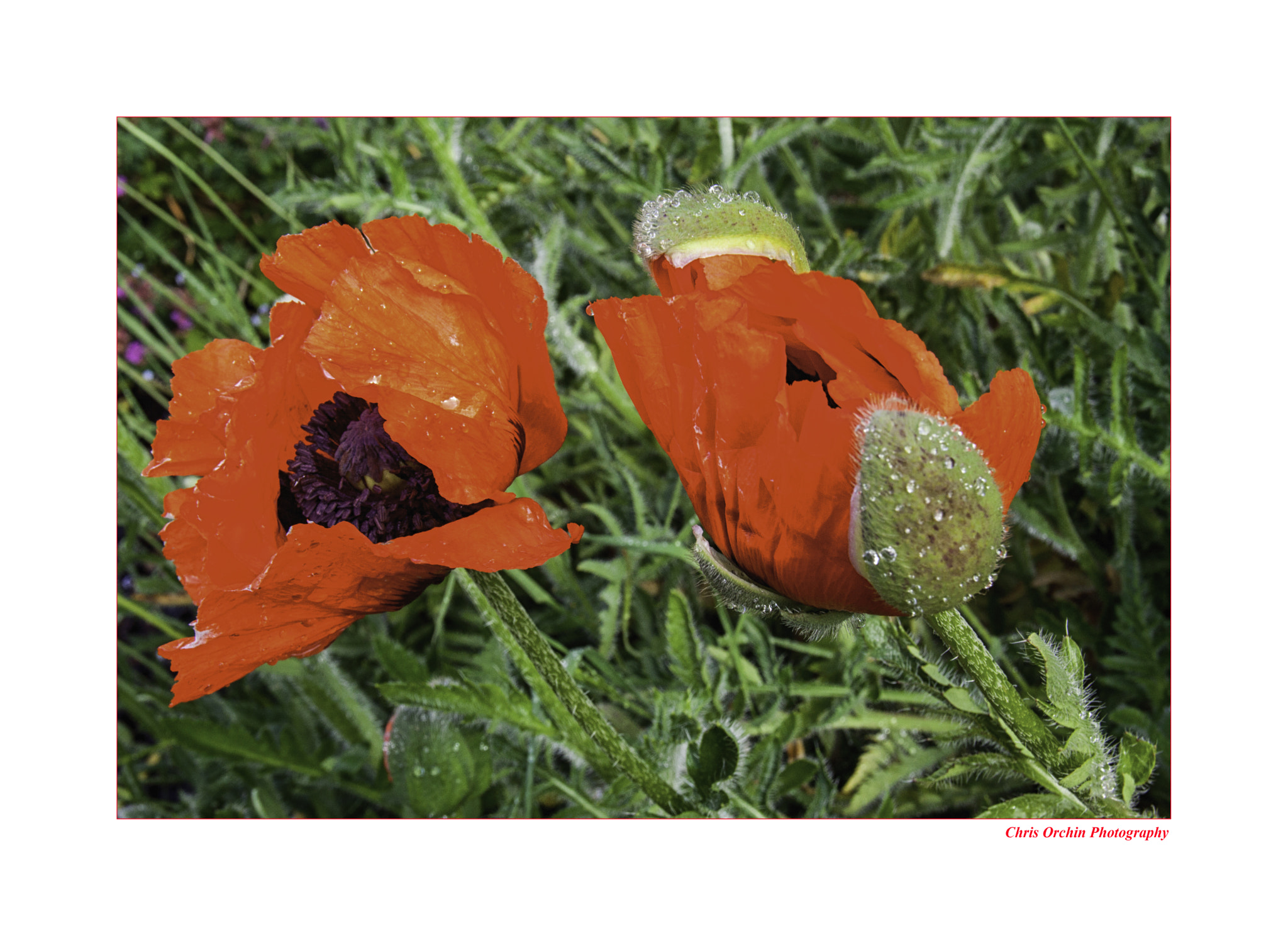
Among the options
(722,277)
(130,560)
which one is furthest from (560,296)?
(722,277)

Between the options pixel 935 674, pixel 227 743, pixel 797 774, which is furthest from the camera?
pixel 227 743

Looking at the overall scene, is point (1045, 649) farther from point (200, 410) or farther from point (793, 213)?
point (793, 213)

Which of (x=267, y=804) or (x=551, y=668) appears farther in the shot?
(x=267, y=804)

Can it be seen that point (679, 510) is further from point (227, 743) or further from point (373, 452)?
point (373, 452)

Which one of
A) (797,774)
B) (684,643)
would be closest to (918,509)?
(684,643)
